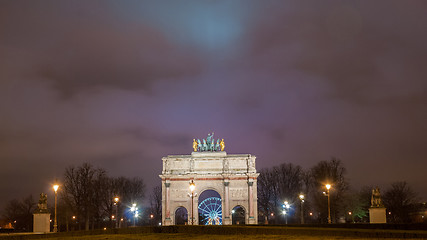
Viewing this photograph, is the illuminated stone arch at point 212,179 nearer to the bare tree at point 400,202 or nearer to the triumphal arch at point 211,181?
the triumphal arch at point 211,181

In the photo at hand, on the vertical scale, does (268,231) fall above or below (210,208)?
above

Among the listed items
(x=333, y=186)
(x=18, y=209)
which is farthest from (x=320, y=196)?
(x=18, y=209)

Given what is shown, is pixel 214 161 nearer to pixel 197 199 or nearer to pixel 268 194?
pixel 197 199

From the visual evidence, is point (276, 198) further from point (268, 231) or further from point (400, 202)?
point (268, 231)

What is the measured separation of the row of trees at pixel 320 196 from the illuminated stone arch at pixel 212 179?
10.1 metres

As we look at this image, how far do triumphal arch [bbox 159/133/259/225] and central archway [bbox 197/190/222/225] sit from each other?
0.49m

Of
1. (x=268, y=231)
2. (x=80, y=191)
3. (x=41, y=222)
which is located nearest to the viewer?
(x=268, y=231)

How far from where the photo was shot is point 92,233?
33.7m

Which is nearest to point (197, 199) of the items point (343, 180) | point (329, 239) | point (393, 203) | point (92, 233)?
point (343, 180)

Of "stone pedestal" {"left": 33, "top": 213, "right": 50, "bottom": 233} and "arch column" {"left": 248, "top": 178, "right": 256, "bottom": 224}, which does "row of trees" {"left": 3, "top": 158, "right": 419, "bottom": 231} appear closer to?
"arch column" {"left": 248, "top": 178, "right": 256, "bottom": 224}

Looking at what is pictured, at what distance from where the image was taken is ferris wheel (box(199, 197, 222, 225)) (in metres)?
91.4

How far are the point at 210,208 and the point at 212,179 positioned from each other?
8704 millimetres

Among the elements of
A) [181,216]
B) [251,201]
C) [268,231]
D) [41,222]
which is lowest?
[181,216]

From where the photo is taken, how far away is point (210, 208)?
95000 mm
